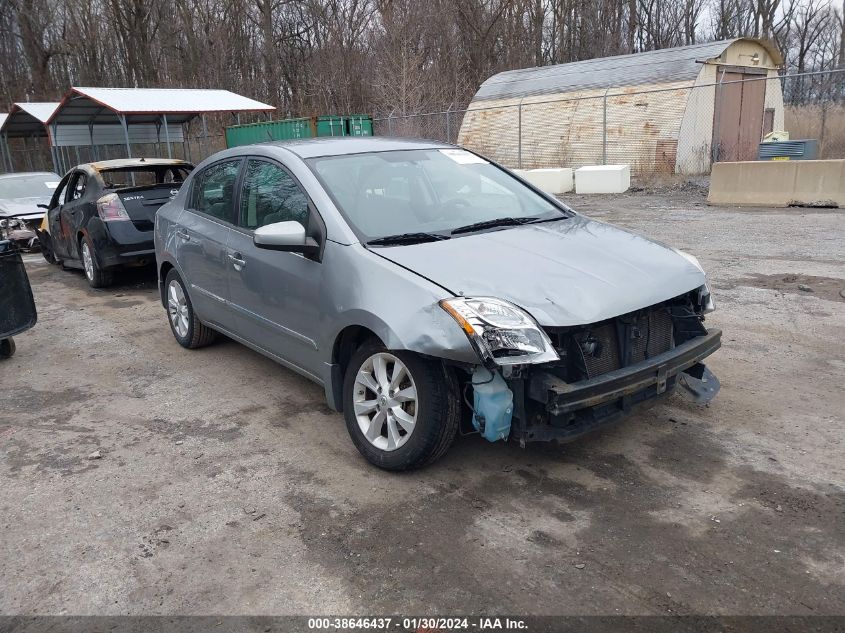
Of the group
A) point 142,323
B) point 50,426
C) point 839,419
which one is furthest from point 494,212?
point 142,323

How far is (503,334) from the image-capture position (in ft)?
10.8

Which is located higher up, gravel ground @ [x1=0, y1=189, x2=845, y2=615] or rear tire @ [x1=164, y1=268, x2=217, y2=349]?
rear tire @ [x1=164, y1=268, x2=217, y2=349]

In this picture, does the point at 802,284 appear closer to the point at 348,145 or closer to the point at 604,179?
the point at 348,145

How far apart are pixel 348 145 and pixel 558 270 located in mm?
1971

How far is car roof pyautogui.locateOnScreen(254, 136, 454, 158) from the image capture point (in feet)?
15.5

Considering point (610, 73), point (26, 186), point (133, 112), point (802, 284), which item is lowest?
point (802, 284)

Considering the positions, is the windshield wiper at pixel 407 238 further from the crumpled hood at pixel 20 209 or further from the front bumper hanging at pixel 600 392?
the crumpled hood at pixel 20 209

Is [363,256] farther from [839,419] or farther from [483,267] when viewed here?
[839,419]

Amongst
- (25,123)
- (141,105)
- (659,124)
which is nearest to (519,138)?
(659,124)

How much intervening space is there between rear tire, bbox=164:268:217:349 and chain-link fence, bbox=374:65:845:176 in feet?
51.0

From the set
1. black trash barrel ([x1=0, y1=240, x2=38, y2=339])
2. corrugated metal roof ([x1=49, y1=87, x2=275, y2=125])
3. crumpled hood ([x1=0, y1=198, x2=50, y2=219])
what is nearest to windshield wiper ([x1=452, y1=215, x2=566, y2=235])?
black trash barrel ([x1=0, y1=240, x2=38, y2=339])

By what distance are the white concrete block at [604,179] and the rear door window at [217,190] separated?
13789 millimetres

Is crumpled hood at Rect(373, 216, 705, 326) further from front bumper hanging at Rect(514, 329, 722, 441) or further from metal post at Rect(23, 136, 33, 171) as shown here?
metal post at Rect(23, 136, 33, 171)

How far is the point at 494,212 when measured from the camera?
4637 mm
